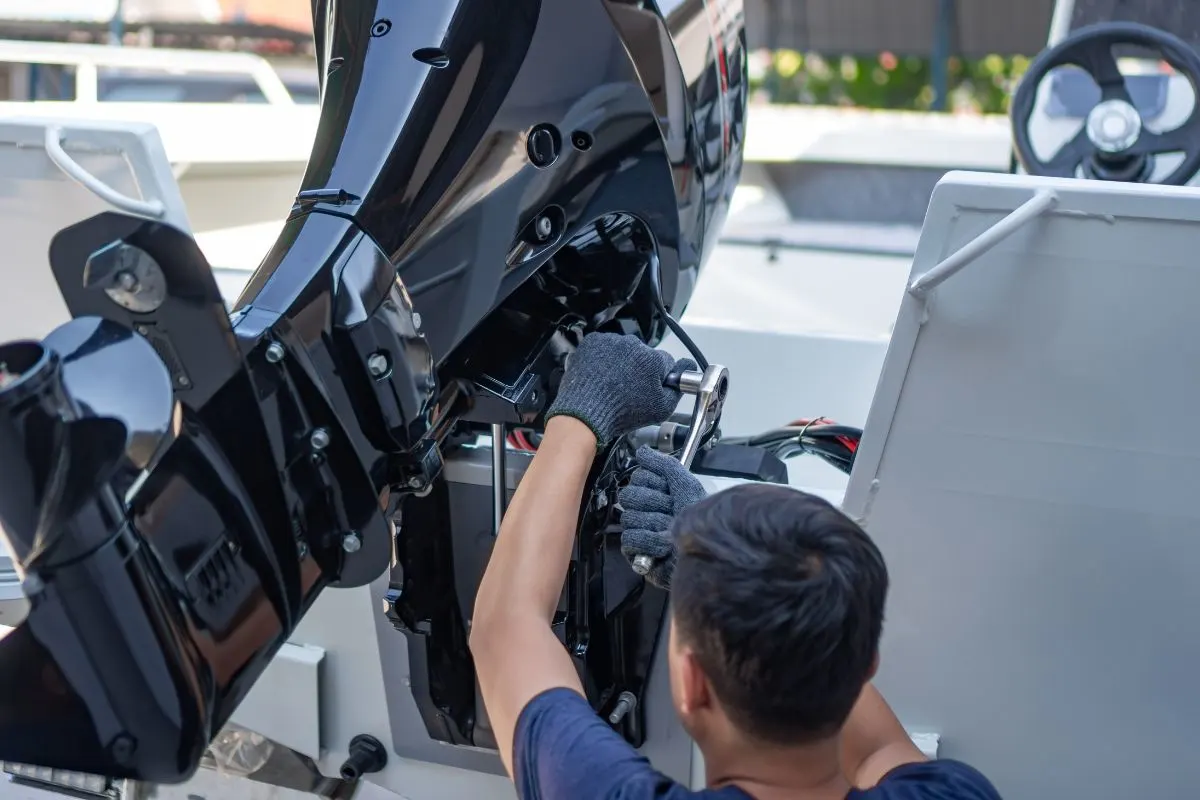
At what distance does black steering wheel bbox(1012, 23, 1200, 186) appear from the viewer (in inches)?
70.9

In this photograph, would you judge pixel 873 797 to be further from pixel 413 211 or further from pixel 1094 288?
pixel 413 211

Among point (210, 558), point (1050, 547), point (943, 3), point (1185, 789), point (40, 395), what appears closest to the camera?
point (40, 395)

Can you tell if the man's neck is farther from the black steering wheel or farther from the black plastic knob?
the black steering wheel

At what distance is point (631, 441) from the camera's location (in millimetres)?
1351

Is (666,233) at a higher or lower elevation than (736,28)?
lower

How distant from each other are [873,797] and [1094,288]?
1.63 feet

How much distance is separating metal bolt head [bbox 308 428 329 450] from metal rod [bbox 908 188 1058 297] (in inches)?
21.7

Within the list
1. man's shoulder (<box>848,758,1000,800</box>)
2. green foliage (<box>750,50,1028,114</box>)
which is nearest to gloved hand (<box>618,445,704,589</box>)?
man's shoulder (<box>848,758,1000,800</box>)

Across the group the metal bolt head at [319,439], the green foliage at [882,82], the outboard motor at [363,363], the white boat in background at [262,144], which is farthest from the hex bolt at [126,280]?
the green foliage at [882,82]

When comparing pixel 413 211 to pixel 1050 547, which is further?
pixel 1050 547

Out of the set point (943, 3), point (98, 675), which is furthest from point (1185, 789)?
point (943, 3)

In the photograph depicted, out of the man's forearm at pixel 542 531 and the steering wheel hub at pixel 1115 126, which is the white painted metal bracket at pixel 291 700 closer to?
the man's forearm at pixel 542 531

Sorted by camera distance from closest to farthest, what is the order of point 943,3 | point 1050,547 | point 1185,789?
1. point 1050,547
2. point 1185,789
3. point 943,3

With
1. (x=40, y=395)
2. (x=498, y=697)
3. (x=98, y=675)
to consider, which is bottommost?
(x=498, y=697)
